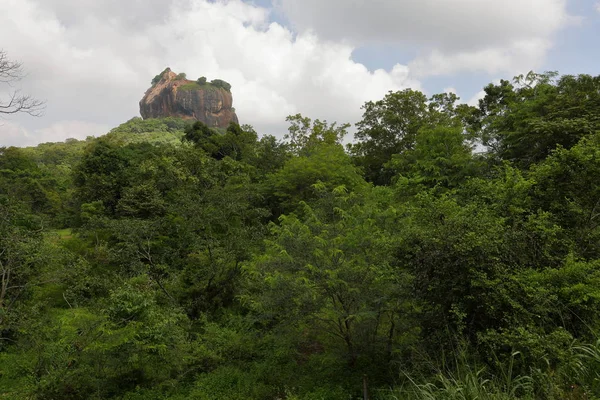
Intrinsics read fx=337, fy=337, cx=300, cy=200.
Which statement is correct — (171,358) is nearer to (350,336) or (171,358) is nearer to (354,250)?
(350,336)

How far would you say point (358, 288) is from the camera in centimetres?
694

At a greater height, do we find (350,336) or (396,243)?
(396,243)

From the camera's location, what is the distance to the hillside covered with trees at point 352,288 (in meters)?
5.05

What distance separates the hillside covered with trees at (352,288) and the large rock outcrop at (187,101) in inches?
2594

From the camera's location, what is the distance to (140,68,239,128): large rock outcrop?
76812mm

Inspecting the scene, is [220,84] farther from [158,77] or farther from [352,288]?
[352,288]

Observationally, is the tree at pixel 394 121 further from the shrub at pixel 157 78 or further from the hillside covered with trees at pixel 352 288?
the shrub at pixel 157 78

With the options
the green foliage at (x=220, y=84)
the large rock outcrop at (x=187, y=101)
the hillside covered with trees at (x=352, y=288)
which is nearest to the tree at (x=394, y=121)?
the hillside covered with trees at (x=352, y=288)

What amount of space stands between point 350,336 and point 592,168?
6.07m

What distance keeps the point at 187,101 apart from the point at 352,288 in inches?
3092

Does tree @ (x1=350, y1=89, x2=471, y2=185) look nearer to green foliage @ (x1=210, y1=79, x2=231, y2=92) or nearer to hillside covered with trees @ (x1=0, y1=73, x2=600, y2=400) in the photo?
hillside covered with trees @ (x1=0, y1=73, x2=600, y2=400)

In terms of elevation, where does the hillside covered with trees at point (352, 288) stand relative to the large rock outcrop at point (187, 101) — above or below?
below

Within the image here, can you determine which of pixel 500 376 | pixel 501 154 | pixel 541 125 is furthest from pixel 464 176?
pixel 500 376

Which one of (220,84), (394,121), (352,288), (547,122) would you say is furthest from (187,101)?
(352,288)
